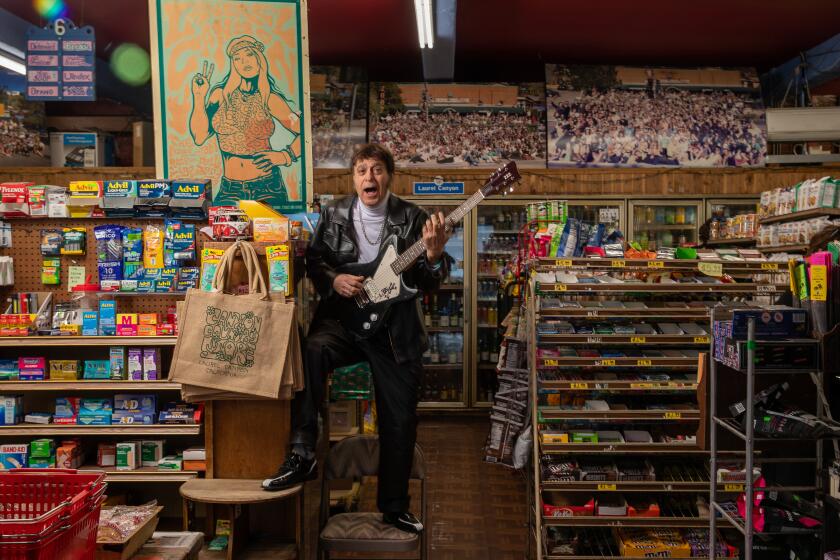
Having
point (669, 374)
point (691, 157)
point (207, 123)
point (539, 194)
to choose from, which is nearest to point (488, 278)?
point (539, 194)

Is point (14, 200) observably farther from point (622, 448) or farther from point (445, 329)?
point (445, 329)

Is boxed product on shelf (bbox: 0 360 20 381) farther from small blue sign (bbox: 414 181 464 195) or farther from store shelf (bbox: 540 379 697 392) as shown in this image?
small blue sign (bbox: 414 181 464 195)

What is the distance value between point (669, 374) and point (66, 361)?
127 inches

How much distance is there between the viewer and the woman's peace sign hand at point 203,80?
3.54 metres

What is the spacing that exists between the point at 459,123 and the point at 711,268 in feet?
14.9

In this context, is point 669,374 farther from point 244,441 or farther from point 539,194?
point 539,194

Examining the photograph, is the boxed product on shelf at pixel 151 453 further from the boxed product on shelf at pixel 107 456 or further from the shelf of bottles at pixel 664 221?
the shelf of bottles at pixel 664 221

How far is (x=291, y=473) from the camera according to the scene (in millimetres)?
2605

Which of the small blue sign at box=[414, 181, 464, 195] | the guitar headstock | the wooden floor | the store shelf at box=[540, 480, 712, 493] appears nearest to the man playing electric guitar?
the guitar headstock

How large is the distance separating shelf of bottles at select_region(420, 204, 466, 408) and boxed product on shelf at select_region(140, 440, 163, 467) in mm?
4262

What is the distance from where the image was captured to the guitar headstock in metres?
3.18

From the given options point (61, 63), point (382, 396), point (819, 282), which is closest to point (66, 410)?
point (382, 396)

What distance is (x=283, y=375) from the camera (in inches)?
101

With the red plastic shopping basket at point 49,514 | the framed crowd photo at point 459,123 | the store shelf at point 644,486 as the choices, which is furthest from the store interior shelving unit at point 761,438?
the framed crowd photo at point 459,123
